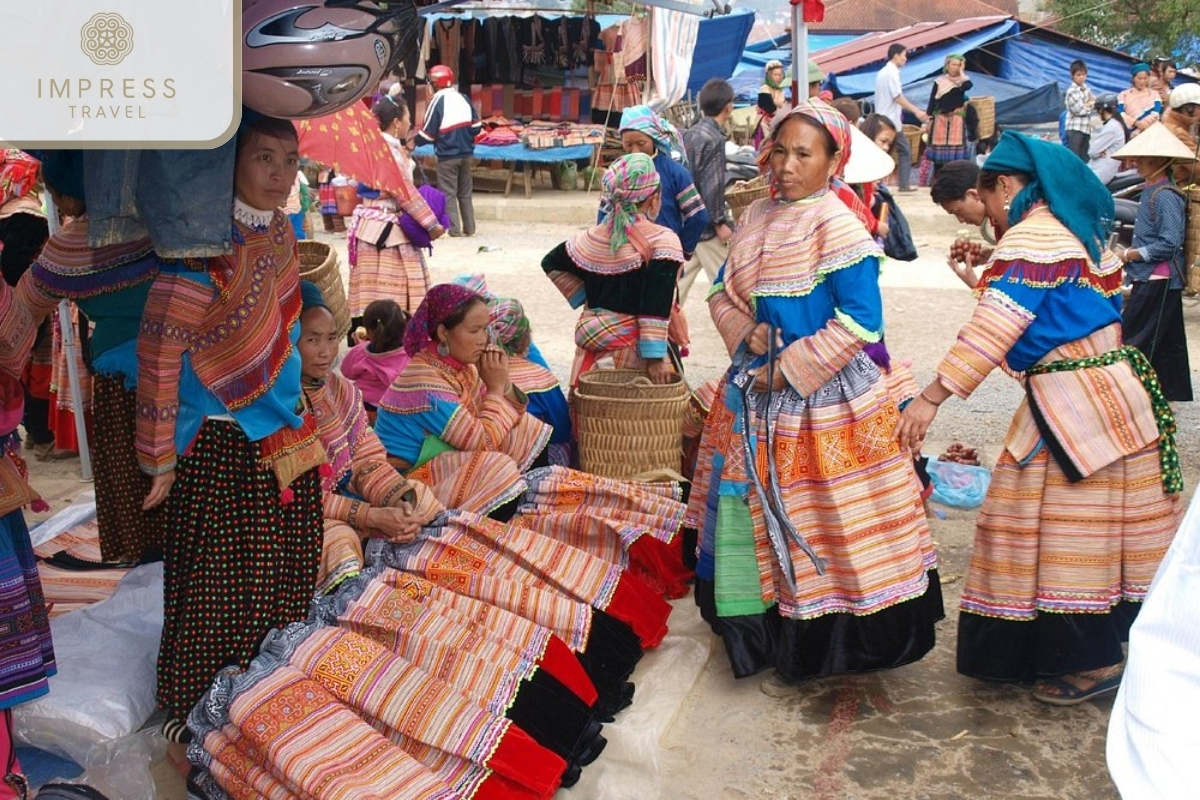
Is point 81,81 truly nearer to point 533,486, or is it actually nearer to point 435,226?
point 533,486

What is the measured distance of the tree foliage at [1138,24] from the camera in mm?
19344

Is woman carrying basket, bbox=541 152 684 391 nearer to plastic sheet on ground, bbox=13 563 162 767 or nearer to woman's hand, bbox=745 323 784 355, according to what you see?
woman's hand, bbox=745 323 784 355

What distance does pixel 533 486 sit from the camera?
4441mm

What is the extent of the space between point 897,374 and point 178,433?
2994mm

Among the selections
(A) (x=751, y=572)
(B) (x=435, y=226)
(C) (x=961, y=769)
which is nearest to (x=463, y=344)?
(A) (x=751, y=572)

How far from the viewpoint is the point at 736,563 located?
3.93 meters

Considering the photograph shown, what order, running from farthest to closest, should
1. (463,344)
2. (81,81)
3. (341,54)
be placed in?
(463,344) → (341,54) → (81,81)

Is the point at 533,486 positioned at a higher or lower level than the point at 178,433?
lower

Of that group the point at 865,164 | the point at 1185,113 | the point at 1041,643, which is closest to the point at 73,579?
the point at 1041,643

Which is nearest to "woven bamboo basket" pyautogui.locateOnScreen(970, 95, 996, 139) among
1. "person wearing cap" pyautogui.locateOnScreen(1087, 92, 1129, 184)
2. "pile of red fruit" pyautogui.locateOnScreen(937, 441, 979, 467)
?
"person wearing cap" pyautogui.locateOnScreen(1087, 92, 1129, 184)

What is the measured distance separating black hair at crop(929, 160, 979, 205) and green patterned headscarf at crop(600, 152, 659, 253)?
1.26m

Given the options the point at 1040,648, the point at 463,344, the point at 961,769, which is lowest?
the point at 961,769

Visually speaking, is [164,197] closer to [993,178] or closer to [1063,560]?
[993,178]

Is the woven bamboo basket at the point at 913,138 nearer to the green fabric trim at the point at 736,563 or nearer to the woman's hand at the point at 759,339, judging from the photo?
the woman's hand at the point at 759,339
